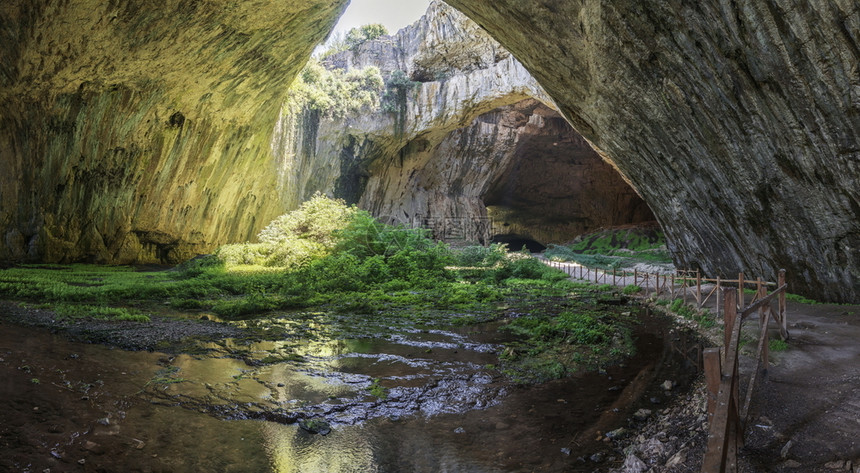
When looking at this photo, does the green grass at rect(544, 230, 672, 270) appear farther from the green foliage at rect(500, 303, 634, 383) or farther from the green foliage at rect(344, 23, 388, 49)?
the green foliage at rect(344, 23, 388, 49)

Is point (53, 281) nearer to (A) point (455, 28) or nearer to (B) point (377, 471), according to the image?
(B) point (377, 471)

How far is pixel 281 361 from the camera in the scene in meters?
7.01

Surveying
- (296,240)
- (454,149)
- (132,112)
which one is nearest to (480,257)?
(296,240)

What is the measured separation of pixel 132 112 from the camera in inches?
613

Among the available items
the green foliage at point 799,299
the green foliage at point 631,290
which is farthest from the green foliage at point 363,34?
the green foliage at point 799,299

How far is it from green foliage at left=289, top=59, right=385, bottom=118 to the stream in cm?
2157

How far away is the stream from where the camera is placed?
163 inches

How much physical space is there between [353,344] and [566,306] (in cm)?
694

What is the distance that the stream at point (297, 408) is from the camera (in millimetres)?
4129

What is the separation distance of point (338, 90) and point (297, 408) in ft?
82.7

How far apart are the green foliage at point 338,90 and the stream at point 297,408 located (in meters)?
21.6

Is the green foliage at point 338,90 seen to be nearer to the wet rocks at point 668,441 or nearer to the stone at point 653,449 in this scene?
the wet rocks at point 668,441

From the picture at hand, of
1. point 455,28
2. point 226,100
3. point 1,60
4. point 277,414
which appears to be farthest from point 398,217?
point 277,414

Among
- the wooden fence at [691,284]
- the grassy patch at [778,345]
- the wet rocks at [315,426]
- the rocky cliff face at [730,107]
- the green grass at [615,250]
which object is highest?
the rocky cliff face at [730,107]
